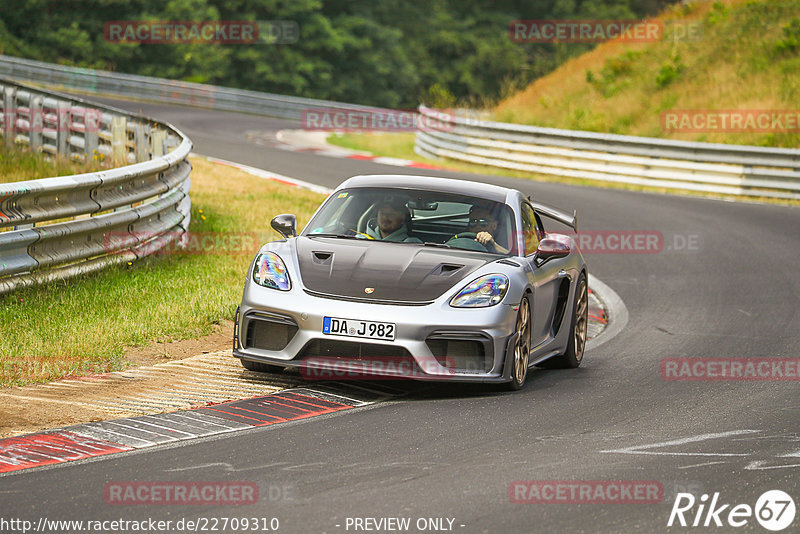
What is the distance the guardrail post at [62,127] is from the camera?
1873 centimetres

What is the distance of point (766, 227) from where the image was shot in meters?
19.1

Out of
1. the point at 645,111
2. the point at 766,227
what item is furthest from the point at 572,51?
the point at 766,227

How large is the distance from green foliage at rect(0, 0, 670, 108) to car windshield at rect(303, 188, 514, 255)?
26.6 metres

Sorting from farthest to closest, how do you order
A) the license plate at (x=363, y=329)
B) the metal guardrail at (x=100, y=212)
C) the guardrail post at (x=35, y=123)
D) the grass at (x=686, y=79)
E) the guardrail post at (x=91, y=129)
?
1. the grass at (x=686, y=79)
2. the guardrail post at (x=35, y=123)
3. the guardrail post at (x=91, y=129)
4. the metal guardrail at (x=100, y=212)
5. the license plate at (x=363, y=329)

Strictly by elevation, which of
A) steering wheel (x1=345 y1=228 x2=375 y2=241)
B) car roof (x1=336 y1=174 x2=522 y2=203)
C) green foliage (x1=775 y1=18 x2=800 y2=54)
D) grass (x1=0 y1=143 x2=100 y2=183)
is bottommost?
grass (x1=0 y1=143 x2=100 y2=183)

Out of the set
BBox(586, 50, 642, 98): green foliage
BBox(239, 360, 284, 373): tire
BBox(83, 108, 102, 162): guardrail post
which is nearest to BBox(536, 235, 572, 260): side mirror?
BBox(239, 360, 284, 373): tire

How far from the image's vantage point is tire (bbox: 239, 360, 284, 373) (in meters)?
8.09

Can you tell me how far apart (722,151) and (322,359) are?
58.8 feet

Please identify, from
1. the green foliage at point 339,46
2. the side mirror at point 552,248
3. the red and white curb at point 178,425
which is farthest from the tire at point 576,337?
the green foliage at point 339,46

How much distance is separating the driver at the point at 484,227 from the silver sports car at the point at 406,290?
0.03ft

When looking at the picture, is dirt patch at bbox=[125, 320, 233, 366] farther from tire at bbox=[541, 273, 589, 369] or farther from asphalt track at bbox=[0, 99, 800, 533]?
tire at bbox=[541, 273, 589, 369]

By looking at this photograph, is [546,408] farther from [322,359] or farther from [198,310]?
[198,310]

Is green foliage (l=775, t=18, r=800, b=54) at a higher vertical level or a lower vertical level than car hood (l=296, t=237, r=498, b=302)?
higher

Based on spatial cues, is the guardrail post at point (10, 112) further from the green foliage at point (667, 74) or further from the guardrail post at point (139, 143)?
the green foliage at point (667, 74)
